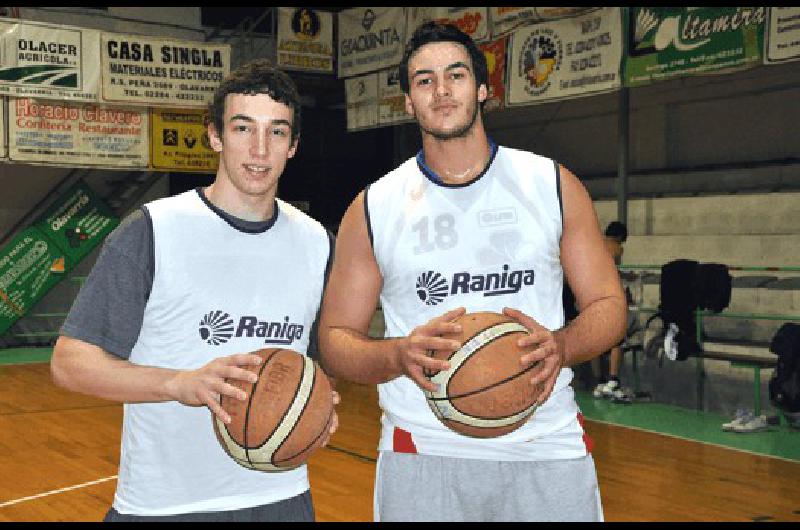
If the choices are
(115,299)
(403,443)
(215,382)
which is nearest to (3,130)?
(115,299)

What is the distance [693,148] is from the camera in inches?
554

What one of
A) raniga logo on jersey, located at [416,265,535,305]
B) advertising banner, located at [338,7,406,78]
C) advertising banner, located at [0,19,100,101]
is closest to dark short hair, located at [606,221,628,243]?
advertising banner, located at [338,7,406,78]

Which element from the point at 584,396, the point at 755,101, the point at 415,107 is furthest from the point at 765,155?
the point at 415,107

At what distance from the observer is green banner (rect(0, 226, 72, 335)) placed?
15.3 meters

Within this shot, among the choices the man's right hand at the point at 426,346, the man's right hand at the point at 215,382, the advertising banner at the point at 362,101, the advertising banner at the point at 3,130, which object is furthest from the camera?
the advertising banner at the point at 362,101

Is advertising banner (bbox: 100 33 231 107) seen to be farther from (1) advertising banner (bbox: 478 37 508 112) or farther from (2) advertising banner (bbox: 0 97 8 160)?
(1) advertising banner (bbox: 478 37 508 112)

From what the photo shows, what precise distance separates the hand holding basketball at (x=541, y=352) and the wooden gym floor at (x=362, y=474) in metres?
3.43

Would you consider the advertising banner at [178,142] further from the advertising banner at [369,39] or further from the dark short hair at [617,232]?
the dark short hair at [617,232]

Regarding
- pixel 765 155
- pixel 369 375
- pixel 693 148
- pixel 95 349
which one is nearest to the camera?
pixel 95 349

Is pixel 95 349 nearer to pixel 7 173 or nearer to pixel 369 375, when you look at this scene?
pixel 369 375

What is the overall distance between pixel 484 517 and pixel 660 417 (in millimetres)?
7033

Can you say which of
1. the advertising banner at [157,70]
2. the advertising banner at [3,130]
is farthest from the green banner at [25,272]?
the advertising banner at [157,70]

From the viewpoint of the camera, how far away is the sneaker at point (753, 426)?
8.42 metres

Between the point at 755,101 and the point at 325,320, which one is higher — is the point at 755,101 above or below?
above
